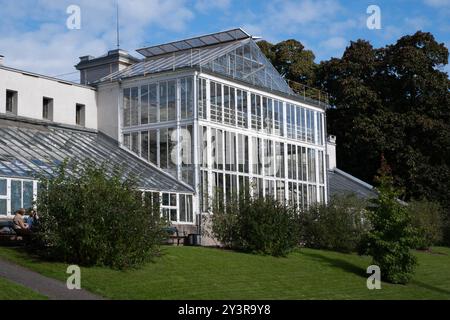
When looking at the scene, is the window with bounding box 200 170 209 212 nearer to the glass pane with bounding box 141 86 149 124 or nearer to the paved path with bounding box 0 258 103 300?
the glass pane with bounding box 141 86 149 124

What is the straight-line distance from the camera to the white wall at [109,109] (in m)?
38.4

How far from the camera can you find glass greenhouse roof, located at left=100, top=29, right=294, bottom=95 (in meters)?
38.2

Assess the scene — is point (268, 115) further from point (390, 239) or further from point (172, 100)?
point (390, 239)

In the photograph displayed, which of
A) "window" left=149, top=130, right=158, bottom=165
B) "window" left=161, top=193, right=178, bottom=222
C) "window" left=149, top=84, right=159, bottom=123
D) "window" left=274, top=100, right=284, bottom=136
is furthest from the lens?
"window" left=274, top=100, right=284, bottom=136

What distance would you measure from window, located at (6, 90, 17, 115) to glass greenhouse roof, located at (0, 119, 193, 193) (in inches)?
41.8

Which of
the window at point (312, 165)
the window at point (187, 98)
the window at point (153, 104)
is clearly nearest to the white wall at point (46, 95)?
the window at point (153, 104)

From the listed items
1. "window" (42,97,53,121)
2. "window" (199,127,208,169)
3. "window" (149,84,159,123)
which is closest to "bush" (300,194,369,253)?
"window" (199,127,208,169)

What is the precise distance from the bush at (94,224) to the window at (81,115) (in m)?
17.3

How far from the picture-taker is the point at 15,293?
15.5 metres

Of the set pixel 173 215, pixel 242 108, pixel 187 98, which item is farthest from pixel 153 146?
pixel 242 108

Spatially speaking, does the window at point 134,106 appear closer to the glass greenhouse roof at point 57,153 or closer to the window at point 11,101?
the glass greenhouse roof at point 57,153

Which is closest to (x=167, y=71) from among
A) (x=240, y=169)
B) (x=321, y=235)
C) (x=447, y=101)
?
(x=240, y=169)

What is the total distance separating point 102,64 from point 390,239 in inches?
909
